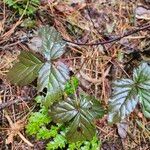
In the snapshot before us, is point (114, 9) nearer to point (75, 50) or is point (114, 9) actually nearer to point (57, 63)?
point (75, 50)

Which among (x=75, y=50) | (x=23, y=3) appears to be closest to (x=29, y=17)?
(x=23, y=3)

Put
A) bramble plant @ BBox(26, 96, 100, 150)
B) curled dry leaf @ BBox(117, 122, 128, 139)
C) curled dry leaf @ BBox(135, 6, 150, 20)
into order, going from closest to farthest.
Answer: bramble plant @ BBox(26, 96, 100, 150) < curled dry leaf @ BBox(117, 122, 128, 139) < curled dry leaf @ BBox(135, 6, 150, 20)

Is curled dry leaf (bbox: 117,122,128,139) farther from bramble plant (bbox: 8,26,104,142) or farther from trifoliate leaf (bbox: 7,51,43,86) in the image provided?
trifoliate leaf (bbox: 7,51,43,86)

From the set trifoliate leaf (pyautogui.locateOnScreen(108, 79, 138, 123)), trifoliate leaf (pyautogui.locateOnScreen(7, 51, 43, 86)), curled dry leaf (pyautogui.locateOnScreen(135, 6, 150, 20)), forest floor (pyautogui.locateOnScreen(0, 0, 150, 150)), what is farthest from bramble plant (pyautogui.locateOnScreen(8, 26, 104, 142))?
curled dry leaf (pyautogui.locateOnScreen(135, 6, 150, 20))

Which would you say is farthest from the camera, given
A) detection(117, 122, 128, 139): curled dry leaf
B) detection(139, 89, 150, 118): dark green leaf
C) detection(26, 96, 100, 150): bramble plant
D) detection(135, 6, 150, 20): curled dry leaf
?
detection(135, 6, 150, 20): curled dry leaf

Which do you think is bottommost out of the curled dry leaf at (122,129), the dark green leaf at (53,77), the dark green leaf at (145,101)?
the curled dry leaf at (122,129)

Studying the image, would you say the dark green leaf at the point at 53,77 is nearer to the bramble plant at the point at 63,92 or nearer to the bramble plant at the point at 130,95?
the bramble plant at the point at 63,92

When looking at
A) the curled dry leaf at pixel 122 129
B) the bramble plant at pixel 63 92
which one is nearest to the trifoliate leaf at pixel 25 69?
the bramble plant at pixel 63 92

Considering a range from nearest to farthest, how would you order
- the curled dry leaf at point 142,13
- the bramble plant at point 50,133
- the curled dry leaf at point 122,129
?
1. the bramble plant at point 50,133
2. the curled dry leaf at point 122,129
3. the curled dry leaf at point 142,13
